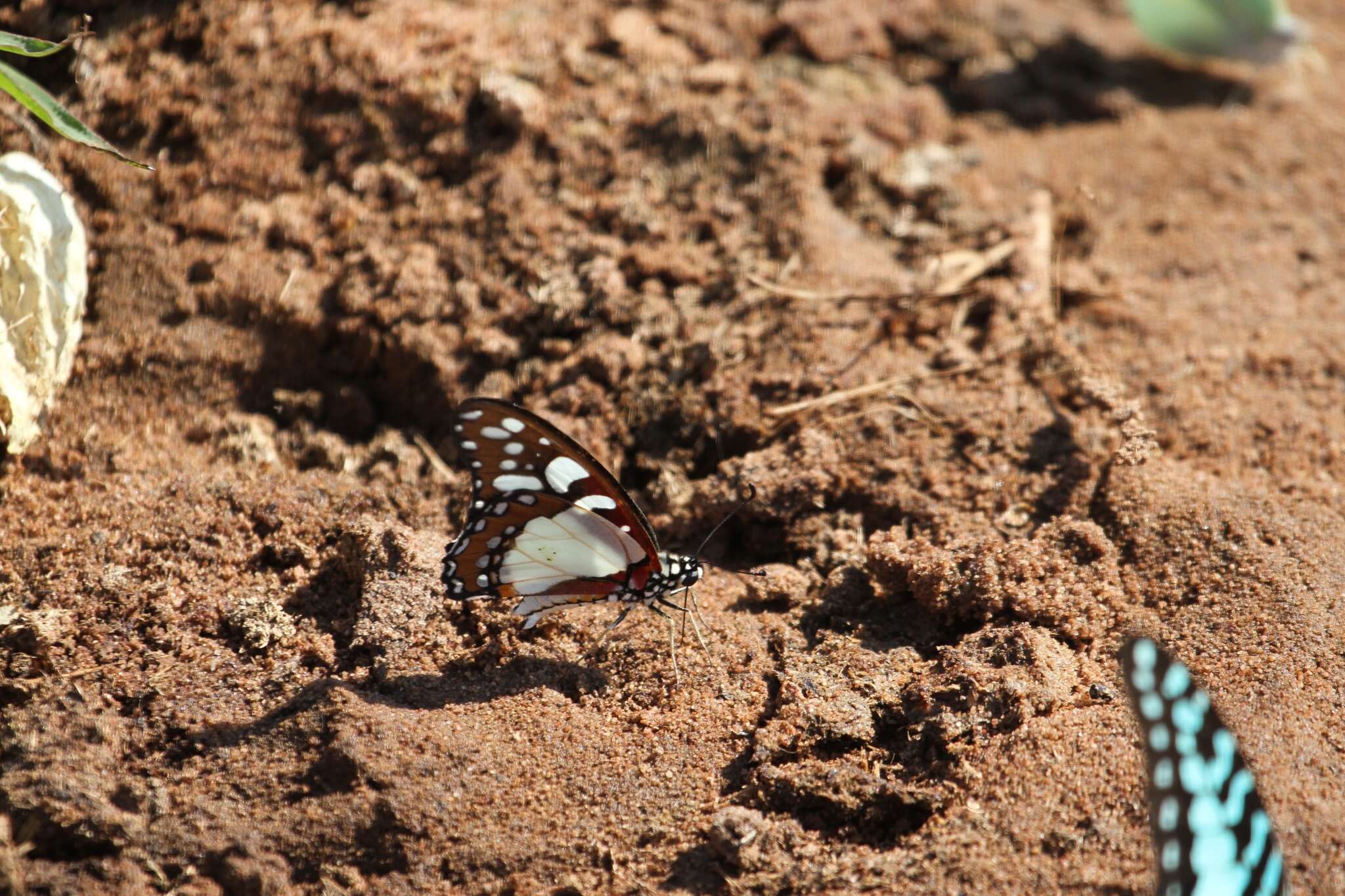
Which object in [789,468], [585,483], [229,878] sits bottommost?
[229,878]

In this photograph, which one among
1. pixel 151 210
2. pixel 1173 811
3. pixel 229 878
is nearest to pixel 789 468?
pixel 1173 811

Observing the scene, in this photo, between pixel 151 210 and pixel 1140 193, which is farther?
pixel 1140 193

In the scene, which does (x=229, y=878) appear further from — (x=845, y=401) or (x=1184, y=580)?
(x=1184, y=580)

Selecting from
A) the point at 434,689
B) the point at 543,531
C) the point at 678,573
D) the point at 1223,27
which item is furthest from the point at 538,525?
the point at 1223,27

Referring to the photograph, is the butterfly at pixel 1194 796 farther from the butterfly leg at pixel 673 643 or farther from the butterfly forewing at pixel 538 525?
the butterfly forewing at pixel 538 525

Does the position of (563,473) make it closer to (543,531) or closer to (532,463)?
(532,463)

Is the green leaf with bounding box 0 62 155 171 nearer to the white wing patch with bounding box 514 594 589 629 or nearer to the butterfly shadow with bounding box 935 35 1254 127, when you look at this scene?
the white wing patch with bounding box 514 594 589 629

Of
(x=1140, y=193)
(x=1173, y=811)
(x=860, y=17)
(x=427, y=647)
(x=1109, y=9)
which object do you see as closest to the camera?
(x=1173, y=811)
